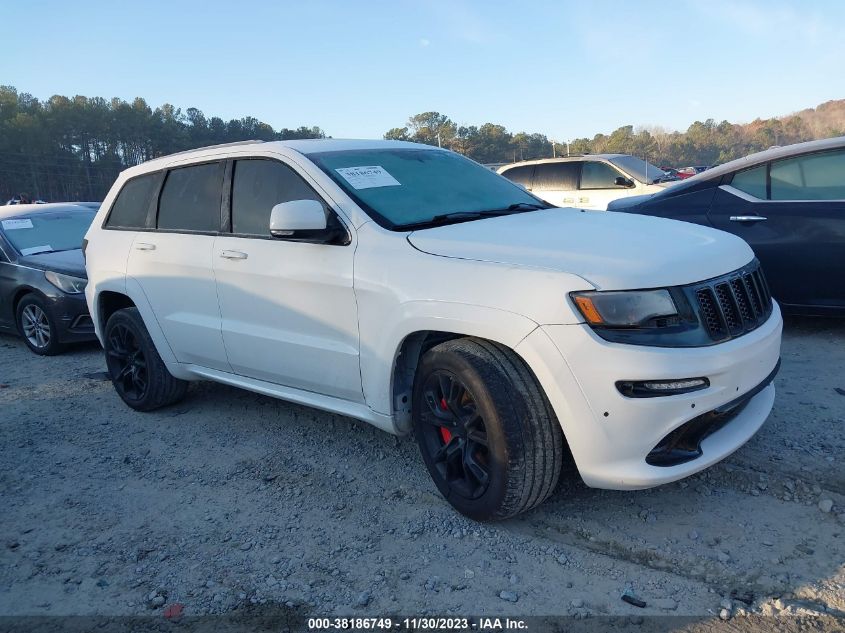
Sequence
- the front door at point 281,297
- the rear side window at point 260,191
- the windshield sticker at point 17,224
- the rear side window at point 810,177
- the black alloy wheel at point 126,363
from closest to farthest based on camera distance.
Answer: the front door at point 281,297
the rear side window at point 260,191
the black alloy wheel at point 126,363
the rear side window at point 810,177
the windshield sticker at point 17,224

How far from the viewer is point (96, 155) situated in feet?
128

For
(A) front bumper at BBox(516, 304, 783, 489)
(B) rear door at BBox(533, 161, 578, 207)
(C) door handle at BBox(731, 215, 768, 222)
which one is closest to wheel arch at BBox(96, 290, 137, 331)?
(A) front bumper at BBox(516, 304, 783, 489)

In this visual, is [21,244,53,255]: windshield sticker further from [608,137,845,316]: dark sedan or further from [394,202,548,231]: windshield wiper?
[608,137,845,316]: dark sedan

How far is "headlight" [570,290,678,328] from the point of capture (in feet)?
8.48

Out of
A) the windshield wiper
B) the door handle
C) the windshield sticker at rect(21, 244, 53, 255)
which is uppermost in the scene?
the windshield wiper

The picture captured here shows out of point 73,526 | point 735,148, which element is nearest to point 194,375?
point 73,526

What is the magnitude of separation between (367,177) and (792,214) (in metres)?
3.54

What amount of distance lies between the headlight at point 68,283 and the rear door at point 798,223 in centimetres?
617

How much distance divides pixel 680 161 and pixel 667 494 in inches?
1550

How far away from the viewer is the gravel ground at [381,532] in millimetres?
2568

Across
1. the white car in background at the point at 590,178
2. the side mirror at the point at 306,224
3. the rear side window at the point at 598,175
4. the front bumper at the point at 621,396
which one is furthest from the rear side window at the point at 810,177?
the rear side window at the point at 598,175

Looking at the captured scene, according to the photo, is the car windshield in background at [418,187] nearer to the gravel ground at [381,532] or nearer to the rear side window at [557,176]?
the gravel ground at [381,532]

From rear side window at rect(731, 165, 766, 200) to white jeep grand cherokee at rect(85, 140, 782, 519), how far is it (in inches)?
92.4

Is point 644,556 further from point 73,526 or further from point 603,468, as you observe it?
point 73,526
